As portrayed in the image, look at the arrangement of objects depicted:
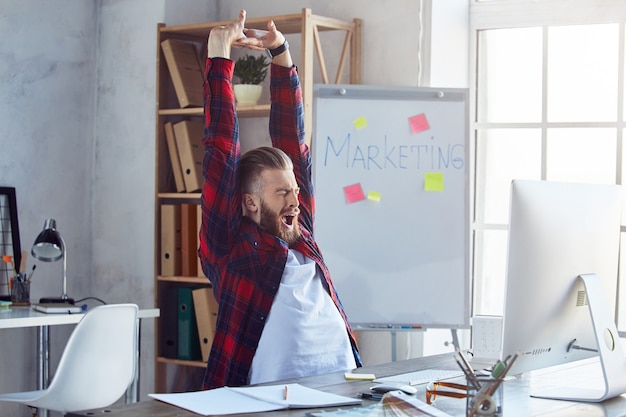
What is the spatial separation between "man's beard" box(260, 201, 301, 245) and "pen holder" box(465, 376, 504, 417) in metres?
1.03

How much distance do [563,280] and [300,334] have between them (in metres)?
0.76

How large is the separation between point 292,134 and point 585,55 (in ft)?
6.01

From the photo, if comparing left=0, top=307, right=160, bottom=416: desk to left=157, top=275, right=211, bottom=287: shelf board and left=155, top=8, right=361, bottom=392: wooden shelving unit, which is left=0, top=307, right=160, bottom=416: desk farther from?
left=155, top=8, right=361, bottom=392: wooden shelving unit

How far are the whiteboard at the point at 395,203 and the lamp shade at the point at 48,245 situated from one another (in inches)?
46.3

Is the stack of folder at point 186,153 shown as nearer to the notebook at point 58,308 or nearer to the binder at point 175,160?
the binder at point 175,160

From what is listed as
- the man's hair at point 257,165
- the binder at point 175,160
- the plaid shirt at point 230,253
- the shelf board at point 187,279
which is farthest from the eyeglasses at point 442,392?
the binder at point 175,160

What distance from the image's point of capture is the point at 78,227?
15.3 feet

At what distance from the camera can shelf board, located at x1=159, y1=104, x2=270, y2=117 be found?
411cm

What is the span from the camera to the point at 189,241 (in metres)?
4.30

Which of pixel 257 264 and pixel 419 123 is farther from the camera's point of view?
pixel 419 123

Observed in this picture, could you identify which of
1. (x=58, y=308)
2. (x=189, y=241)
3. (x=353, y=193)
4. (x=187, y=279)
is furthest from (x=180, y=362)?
(x=353, y=193)

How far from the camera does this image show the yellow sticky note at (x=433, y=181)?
A: 3.80 metres

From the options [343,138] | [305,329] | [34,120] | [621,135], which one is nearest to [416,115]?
[343,138]

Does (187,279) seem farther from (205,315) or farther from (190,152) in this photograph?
(190,152)
